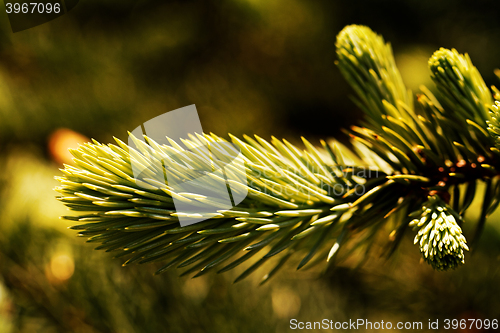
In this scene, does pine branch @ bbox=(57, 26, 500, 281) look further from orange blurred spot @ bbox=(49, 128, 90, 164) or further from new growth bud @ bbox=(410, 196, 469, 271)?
orange blurred spot @ bbox=(49, 128, 90, 164)

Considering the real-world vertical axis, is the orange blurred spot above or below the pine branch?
above

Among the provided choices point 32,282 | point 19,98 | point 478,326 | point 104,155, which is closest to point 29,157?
point 19,98

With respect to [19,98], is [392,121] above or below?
below

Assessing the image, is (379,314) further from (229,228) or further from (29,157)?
(29,157)

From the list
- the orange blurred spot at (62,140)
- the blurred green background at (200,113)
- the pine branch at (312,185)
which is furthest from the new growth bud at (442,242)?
the orange blurred spot at (62,140)

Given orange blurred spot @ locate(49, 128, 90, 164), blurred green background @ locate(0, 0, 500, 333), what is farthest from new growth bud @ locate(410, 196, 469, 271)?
orange blurred spot @ locate(49, 128, 90, 164)

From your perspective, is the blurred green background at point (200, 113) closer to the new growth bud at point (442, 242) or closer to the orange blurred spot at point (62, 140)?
the orange blurred spot at point (62, 140)
